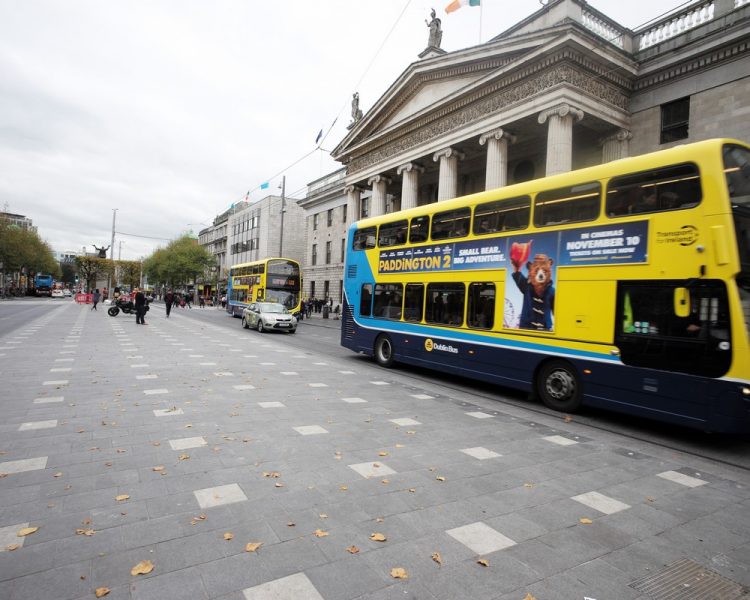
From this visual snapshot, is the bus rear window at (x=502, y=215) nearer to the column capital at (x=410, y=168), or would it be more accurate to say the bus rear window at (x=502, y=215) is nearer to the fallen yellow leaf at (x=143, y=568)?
the fallen yellow leaf at (x=143, y=568)

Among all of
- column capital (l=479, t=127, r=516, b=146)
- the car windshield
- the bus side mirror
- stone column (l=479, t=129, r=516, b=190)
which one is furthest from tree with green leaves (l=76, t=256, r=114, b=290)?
the bus side mirror

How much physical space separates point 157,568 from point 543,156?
1035 inches

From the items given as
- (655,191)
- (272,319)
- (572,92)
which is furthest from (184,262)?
(655,191)

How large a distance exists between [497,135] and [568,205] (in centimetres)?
1575

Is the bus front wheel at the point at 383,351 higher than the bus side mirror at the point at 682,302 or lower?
lower

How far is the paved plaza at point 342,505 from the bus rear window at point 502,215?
3.83 metres

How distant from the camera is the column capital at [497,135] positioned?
2180 centimetres

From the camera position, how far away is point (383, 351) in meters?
12.9

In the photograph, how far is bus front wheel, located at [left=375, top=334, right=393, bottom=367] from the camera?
496 inches

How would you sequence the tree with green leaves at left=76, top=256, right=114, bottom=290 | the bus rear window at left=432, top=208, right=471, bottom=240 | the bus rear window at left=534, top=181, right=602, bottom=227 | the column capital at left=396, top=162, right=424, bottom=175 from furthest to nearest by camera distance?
the tree with green leaves at left=76, top=256, right=114, bottom=290 → the column capital at left=396, top=162, right=424, bottom=175 → the bus rear window at left=432, top=208, right=471, bottom=240 → the bus rear window at left=534, top=181, right=602, bottom=227

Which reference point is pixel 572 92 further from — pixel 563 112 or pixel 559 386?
pixel 559 386

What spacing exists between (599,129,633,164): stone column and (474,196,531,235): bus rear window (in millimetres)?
14566

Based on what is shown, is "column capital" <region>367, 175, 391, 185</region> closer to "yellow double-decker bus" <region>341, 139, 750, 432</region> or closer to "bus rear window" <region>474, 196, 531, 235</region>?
"yellow double-decker bus" <region>341, 139, 750, 432</region>

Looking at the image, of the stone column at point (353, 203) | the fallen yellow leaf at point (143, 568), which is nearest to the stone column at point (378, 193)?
the stone column at point (353, 203)
